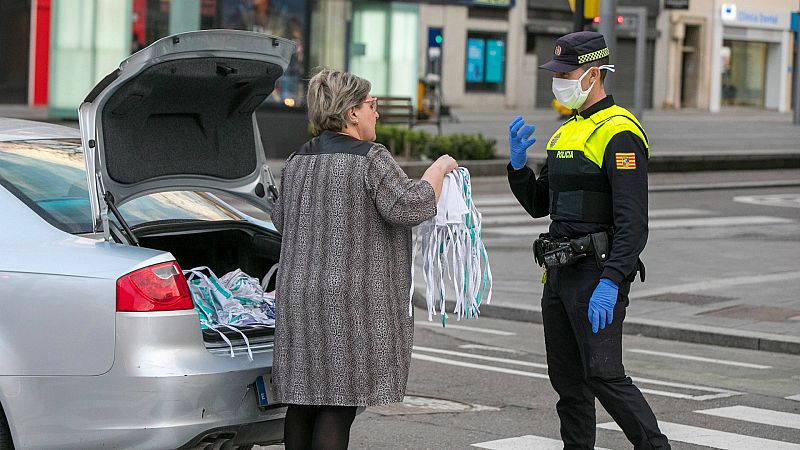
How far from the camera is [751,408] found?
7.58 m

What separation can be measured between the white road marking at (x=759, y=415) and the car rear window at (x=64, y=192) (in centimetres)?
298

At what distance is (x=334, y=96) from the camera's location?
4730 millimetres

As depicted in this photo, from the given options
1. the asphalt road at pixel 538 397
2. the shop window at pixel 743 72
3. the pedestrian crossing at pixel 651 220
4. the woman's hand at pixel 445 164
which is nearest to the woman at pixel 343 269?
the woman's hand at pixel 445 164

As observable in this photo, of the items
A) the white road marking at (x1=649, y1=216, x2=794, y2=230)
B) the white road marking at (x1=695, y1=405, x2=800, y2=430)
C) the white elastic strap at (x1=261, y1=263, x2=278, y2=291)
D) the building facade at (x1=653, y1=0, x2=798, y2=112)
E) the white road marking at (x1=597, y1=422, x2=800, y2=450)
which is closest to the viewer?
the white elastic strap at (x1=261, y1=263, x2=278, y2=291)

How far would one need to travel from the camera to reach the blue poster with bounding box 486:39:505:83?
A: 1951 inches

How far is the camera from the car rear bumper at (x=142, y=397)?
4.68m

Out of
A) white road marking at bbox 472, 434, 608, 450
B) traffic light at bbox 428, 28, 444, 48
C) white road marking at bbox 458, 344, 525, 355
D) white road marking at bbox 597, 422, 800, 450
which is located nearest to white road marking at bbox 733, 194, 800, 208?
white road marking at bbox 458, 344, 525, 355

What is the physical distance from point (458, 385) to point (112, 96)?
362cm

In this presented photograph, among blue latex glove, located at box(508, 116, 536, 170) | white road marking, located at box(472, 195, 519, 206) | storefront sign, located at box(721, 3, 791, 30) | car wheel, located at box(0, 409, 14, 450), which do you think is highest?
storefront sign, located at box(721, 3, 791, 30)

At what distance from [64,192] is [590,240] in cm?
207

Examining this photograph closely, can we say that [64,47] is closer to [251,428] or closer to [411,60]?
[411,60]

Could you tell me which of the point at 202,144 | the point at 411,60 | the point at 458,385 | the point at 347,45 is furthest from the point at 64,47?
the point at 202,144

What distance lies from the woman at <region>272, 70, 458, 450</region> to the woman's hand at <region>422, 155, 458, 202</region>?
0.04 metres

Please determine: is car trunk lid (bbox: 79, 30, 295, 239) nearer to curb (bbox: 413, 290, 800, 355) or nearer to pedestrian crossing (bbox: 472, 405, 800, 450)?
pedestrian crossing (bbox: 472, 405, 800, 450)
